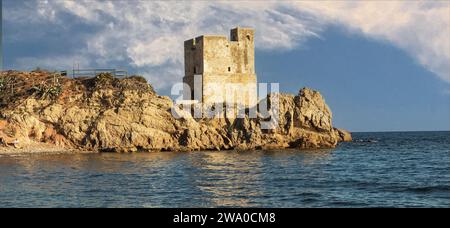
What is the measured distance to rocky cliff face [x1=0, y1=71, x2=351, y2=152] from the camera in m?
46.8

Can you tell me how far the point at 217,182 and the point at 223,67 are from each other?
29215 mm

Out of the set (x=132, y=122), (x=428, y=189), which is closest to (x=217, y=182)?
(x=428, y=189)

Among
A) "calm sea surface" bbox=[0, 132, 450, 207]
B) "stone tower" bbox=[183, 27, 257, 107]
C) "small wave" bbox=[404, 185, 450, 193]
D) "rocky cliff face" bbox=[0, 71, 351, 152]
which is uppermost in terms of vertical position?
"stone tower" bbox=[183, 27, 257, 107]

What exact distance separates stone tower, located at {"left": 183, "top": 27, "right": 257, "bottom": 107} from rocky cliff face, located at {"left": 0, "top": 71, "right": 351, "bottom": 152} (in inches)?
151

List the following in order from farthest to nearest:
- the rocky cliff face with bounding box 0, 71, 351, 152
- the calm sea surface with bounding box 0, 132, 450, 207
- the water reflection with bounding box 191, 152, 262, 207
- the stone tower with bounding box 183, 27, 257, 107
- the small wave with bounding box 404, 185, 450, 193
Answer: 1. the stone tower with bounding box 183, 27, 257, 107
2. the rocky cliff face with bounding box 0, 71, 351, 152
3. the small wave with bounding box 404, 185, 450, 193
4. the water reflection with bounding box 191, 152, 262, 207
5. the calm sea surface with bounding box 0, 132, 450, 207

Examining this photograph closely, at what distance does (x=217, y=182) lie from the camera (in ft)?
87.8

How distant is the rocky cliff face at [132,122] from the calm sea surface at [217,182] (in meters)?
7.69

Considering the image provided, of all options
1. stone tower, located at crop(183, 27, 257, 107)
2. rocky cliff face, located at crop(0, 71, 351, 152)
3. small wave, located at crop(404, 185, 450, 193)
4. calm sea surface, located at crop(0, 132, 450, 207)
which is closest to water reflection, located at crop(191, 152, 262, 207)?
calm sea surface, located at crop(0, 132, 450, 207)

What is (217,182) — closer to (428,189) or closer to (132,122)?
(428,189)

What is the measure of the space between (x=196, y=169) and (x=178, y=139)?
17254 mm

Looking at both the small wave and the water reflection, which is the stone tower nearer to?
the water reflection

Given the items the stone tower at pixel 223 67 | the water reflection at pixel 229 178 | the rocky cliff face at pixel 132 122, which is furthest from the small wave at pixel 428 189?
the stone tower at pixel 223 67

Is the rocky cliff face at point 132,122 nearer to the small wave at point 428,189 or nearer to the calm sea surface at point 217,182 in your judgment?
the calm sea surface at point 217,182
